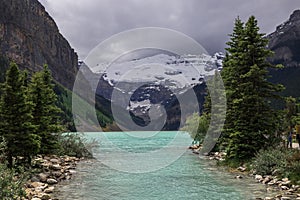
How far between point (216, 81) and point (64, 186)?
23479 millimetres

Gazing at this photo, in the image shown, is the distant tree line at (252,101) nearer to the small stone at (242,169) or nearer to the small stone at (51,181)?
the small stone at (242,169)

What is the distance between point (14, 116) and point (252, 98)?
57.9 ft

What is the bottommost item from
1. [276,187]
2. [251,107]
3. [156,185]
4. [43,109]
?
[156,185]

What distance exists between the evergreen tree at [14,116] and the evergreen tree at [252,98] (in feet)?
51.3

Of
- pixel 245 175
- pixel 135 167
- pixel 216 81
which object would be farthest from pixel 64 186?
pixel 216 81

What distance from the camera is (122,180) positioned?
79.4ft

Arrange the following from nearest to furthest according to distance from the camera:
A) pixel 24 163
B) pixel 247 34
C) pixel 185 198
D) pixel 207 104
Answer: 1. pixel 185 198
2. pixel 24 163
3. pixel 247 34
4. pixel 207 104

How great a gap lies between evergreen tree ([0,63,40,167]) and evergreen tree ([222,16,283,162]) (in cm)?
1564

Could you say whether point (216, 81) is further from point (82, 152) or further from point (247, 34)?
point (82, 152)

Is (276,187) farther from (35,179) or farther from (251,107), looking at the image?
(35,179)

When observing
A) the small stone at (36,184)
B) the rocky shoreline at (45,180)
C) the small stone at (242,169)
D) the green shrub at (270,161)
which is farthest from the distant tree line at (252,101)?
the small stone at (36,184)

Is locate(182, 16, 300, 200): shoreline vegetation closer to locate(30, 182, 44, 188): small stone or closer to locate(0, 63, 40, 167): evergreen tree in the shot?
locate(30, 182, 44, 188): small stone

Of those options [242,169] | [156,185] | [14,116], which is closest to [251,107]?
[242,169]

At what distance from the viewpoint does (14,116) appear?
21.4 m
